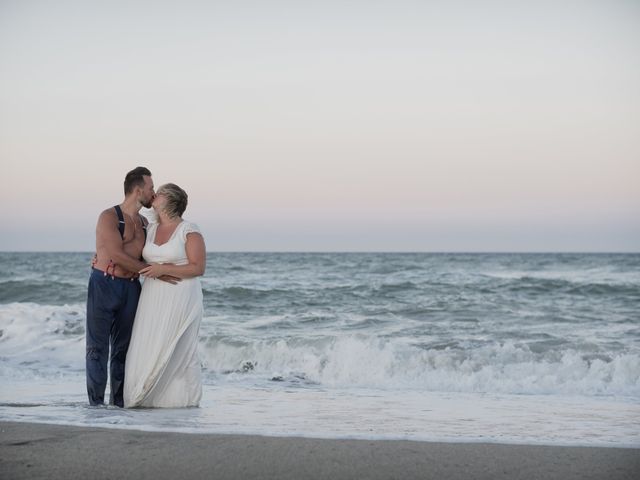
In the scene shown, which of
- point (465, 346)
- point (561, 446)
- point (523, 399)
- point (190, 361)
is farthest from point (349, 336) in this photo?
point (561, 446)

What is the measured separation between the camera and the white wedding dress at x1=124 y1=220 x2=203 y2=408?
599cm

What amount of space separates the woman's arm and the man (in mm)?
84

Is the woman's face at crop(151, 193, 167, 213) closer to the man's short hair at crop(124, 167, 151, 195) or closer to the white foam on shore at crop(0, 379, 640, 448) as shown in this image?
the man's short hair at crop(124, 167, 151, 195)

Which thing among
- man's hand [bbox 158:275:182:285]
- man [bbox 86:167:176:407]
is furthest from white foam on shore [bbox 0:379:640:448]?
man's hand [bbox 158:275:182:285]

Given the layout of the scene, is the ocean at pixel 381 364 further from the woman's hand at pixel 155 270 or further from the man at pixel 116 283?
the woman's hand at pixel 155 270

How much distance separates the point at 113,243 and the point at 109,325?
0.69 m

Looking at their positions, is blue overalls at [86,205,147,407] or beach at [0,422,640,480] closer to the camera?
beach at [0,422,640,480]

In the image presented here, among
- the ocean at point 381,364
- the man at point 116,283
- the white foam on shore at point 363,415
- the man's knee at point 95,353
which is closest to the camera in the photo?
the white foam on shore at point 363,415

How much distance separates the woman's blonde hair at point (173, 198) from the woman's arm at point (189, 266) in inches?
9.9

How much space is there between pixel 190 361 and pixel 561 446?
2.89 meters

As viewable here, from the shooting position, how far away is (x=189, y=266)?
234 inches

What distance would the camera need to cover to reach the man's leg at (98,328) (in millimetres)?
5984

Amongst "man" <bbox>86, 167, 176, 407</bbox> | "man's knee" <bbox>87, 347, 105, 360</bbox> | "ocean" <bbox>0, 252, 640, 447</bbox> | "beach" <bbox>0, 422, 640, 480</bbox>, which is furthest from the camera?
"man's knee" <bbox>87, 347, 105, 360</bbox>

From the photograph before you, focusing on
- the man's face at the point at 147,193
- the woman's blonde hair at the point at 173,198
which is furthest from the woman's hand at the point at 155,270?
the man's face at the point at 147,193
